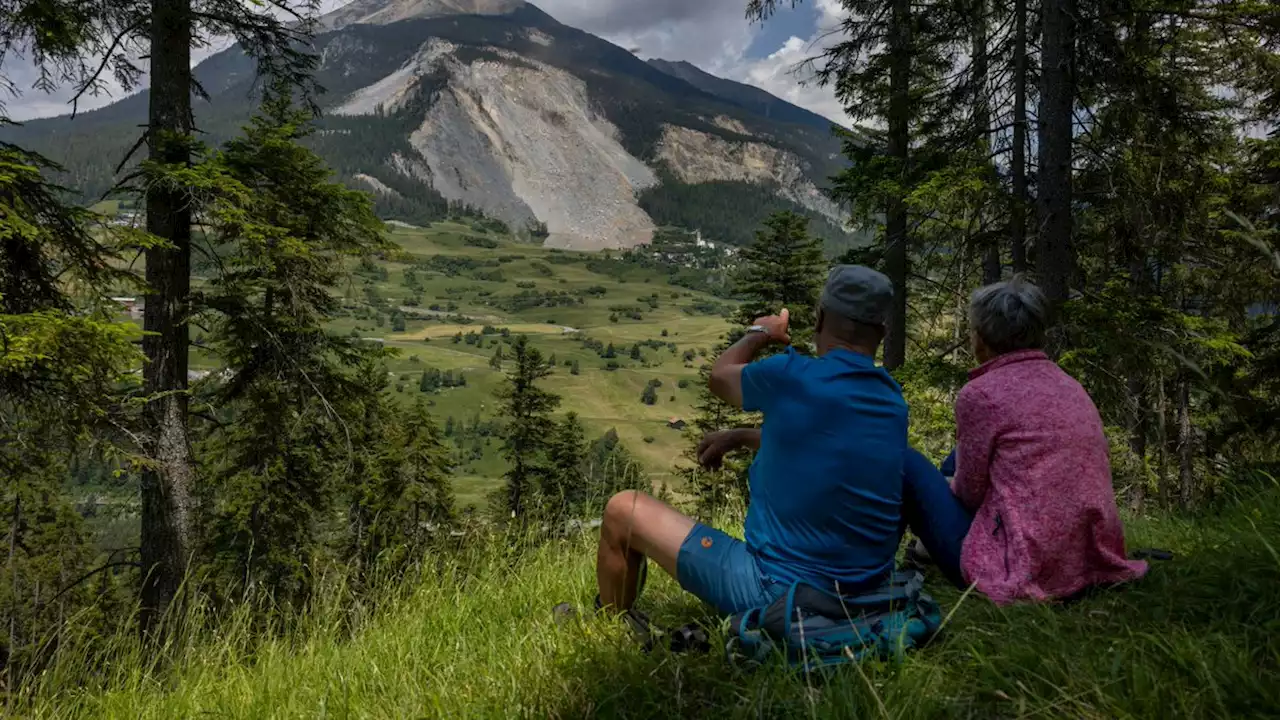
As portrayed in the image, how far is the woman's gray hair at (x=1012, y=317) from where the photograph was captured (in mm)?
2590

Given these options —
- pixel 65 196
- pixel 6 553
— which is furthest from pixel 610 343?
pixel 65 196

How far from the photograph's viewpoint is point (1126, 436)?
9328mm

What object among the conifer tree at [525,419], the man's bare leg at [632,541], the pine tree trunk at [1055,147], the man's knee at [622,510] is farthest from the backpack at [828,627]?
the conifer tree at [525,419]

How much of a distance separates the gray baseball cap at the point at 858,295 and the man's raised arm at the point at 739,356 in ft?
0.65

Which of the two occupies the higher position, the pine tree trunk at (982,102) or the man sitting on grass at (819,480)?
the pine tree trunk at (982,102)

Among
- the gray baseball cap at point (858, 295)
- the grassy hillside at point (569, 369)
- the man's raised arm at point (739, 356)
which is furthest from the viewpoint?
the grassy hillside at point (569, 369)

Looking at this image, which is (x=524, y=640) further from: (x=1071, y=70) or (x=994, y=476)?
(x=1071, y=70)

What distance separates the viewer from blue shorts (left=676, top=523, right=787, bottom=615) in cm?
217

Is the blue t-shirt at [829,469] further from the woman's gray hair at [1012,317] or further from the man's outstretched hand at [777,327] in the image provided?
the woman's gray hair at [1012,317]

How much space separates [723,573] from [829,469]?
49cm

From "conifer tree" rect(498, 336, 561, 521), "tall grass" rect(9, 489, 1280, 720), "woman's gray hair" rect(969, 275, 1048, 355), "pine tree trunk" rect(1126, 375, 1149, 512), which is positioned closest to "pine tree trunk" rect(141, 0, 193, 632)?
"tall grass" rect(9, 489, 1280, 720)

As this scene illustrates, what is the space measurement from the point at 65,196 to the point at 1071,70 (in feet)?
32.0

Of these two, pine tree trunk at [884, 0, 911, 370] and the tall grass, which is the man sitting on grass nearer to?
the tall grass

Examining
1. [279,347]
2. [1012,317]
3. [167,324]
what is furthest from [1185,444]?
[167,324]
